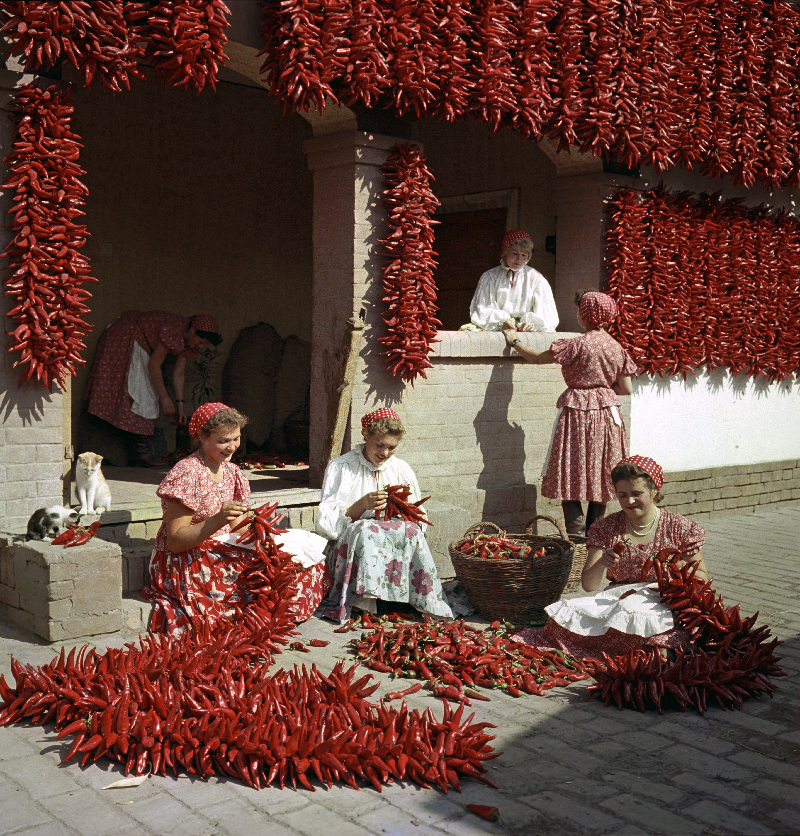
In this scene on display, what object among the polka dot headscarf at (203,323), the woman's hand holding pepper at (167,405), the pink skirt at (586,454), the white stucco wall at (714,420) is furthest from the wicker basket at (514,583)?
the polka dot headscarf at (203,323)

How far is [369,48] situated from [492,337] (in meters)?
2.43

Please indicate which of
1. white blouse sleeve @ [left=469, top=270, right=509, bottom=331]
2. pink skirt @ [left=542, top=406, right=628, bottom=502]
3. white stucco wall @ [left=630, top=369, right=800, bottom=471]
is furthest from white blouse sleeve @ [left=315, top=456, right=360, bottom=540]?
white stucco wall @ [left=630, top=369, right=800, bottom=471]

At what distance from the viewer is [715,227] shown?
31.6ft

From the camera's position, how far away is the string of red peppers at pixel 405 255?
7.16 meters

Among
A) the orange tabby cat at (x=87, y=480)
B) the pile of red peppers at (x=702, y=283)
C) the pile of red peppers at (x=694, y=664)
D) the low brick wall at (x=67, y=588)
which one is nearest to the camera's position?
the pile of red peppers at (x=694, y=664)

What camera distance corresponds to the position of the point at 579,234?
8.91 metres

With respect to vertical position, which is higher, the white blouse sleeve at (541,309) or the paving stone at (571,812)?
the white blouse sleeve at (541,309)

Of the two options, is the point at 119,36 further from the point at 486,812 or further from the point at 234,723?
the point at 486,812

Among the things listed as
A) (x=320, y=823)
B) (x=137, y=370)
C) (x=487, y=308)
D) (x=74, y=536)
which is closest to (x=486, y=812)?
(x=320, y=823)

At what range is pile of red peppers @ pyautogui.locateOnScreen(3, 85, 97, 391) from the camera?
551 centimetres

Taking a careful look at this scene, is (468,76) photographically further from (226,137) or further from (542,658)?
(542,658)

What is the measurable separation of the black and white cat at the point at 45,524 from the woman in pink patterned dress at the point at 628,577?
2599 millimetres

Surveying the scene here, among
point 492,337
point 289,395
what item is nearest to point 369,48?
point 492,337

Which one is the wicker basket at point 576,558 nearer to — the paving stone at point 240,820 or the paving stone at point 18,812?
the paving stone at point 240,820
